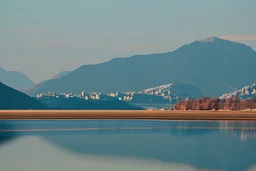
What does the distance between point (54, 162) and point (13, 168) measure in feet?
15.8

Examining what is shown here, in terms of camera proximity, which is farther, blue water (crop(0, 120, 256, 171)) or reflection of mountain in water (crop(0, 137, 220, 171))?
blue water (crop(0, 120, 256, 171))

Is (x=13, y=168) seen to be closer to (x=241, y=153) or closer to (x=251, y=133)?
(x=241, y=153)

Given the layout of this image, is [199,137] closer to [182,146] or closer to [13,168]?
[182,146]

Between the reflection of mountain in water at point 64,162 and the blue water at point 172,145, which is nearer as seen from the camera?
the reflection of mountain in water at point 64,162

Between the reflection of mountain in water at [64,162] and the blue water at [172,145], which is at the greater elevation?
the blue water at [172,145]

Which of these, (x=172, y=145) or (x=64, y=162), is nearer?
(x=64, y=162)

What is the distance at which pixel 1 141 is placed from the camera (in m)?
70.2

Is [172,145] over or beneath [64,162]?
over

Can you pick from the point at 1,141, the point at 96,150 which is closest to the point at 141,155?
the point at 96,150

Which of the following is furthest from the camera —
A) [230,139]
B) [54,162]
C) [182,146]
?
[230,139]

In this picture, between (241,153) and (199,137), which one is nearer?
(241,153)

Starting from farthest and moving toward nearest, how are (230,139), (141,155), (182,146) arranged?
(230,139)
(182,146)
(141,155)

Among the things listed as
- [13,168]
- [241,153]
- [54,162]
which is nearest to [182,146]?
[241,153]

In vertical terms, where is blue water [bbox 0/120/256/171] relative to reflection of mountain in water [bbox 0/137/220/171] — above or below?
above
